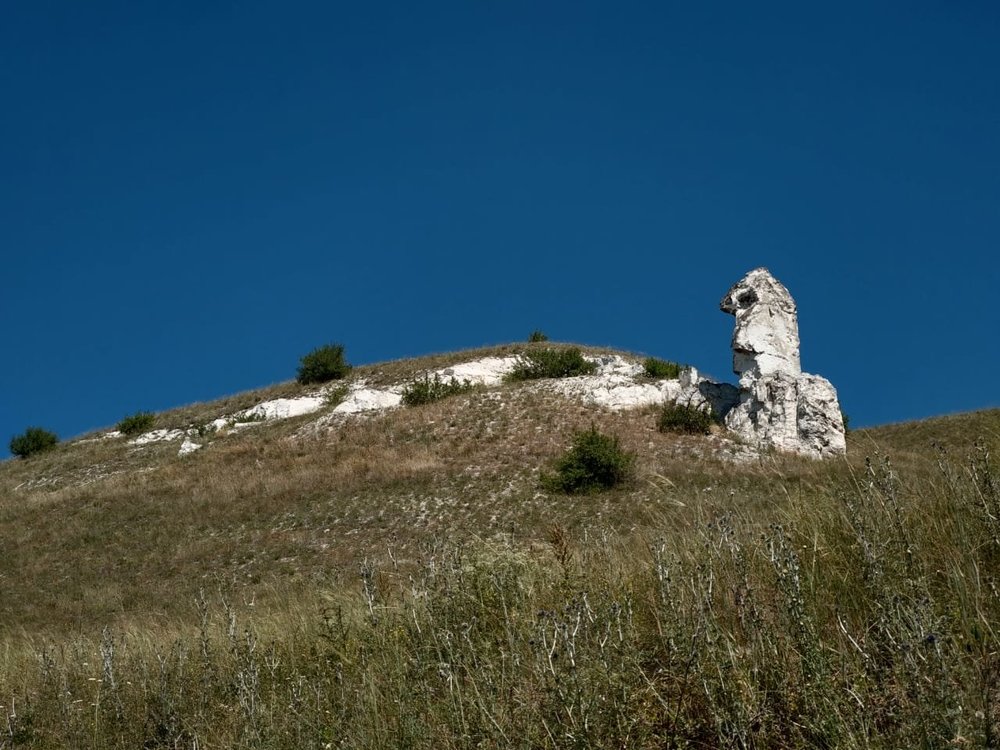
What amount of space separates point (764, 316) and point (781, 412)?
15.2ft

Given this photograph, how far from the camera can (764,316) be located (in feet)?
104

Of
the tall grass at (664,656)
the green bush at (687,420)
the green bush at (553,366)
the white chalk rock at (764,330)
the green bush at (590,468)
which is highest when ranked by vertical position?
the green bush at (553,366)

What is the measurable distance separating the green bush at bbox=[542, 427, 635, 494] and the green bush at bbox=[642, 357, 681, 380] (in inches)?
412

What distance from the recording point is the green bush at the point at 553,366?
40312 mm

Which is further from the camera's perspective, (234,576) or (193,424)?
(193,424)

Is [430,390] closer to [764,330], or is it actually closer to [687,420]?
[687,420]

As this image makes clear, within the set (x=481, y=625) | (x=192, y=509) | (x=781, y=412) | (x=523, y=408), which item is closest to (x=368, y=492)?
(x=192, y=509)

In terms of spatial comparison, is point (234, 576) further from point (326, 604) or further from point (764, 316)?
point (764, 316)

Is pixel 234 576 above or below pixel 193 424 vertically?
below

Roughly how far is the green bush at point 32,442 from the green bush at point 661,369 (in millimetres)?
35730

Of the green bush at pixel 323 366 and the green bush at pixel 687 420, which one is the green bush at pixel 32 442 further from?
the green bush at pixel 687 420

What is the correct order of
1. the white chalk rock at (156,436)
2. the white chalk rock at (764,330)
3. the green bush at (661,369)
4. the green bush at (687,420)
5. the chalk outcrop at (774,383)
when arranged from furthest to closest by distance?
1. the white chalk rock at (156,436)
2. the green bush at (661,369)
3. the white chalk rock at (764,330)
4. the green bush at (687,420)
5. the chalk outcrop at (774,383)

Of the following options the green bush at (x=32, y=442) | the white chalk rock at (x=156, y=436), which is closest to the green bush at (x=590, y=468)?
the white chalk rock at (x=156, y=436)

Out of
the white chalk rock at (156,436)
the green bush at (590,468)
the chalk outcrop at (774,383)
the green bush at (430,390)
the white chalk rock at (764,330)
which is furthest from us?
the white chalk rock at (156,436)
